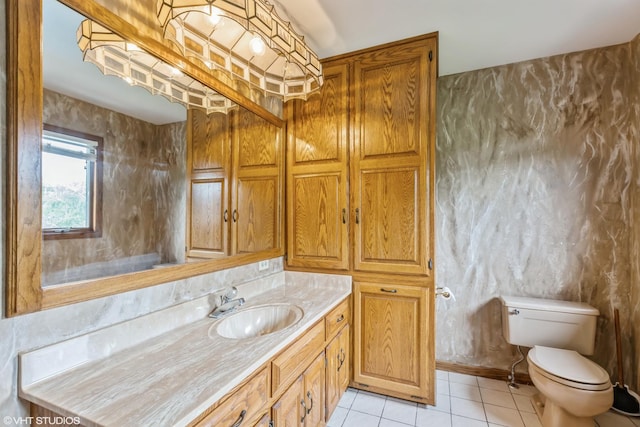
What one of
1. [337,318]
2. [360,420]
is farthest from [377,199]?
[360,420]

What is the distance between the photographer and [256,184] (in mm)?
2029

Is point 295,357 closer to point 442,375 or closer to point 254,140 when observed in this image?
point 254,140

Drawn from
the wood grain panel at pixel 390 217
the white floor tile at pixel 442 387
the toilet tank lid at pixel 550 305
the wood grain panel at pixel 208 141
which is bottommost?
the white floor tile at pixel 442 387

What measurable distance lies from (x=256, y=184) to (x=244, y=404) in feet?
4.54

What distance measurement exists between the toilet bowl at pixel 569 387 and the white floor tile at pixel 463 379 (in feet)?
1.49

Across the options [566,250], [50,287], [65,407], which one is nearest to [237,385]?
[65,407]

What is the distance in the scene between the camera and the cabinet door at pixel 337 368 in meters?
1.68

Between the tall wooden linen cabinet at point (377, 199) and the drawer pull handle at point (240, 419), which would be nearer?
the drawer pull handle at point (240, 419)

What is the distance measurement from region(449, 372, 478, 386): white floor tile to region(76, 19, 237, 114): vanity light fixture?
8.73 ft

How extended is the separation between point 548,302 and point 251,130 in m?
2.49

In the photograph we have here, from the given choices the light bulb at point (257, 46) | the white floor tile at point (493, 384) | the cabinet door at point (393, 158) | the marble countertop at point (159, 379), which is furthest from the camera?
the white floor tile at point (493, 384)

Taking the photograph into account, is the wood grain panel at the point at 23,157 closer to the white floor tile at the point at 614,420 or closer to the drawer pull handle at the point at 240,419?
the drawer pull handle at the point at 240,419

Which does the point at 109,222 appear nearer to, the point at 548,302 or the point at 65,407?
the point at 65,407

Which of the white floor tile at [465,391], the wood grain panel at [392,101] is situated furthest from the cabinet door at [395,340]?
the wood grain panel at [392,101]
